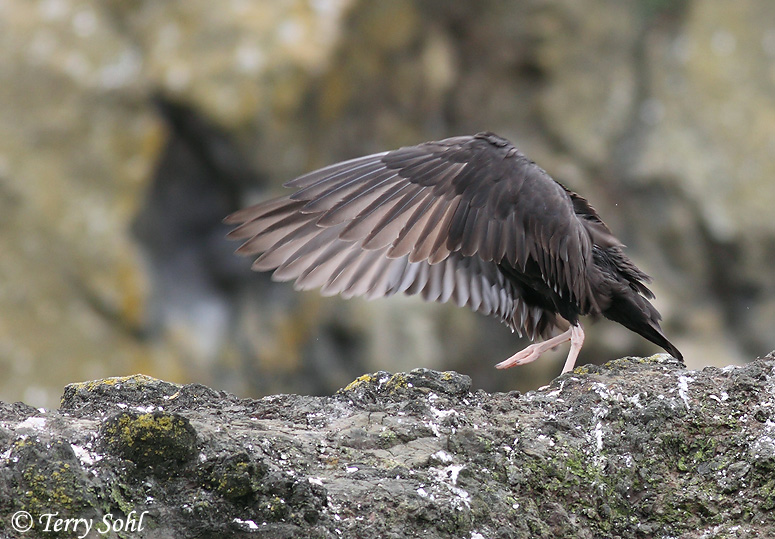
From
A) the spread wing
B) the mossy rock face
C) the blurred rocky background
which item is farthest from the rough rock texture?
the blurred rocky background

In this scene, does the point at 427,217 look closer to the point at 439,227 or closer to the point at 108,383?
the point at 439,227

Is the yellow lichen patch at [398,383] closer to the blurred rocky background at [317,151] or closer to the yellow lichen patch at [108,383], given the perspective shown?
the yellow lichen patch at [108,383]

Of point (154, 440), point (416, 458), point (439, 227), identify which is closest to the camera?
point (154, 440)

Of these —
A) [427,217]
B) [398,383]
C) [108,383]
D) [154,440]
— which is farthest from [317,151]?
[154,440]

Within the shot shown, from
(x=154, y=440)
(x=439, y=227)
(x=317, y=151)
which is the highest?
(x=317, y=151)

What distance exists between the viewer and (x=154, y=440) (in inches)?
125

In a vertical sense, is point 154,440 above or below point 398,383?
below

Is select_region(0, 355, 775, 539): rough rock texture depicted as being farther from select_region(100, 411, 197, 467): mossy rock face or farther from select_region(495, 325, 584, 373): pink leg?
select_region(495, 325, 584, 373): pink leg

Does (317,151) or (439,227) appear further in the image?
(317,151)

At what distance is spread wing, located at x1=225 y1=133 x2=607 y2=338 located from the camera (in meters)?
5.18

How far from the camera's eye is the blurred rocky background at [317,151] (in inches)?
558

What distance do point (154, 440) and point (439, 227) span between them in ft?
7.86
